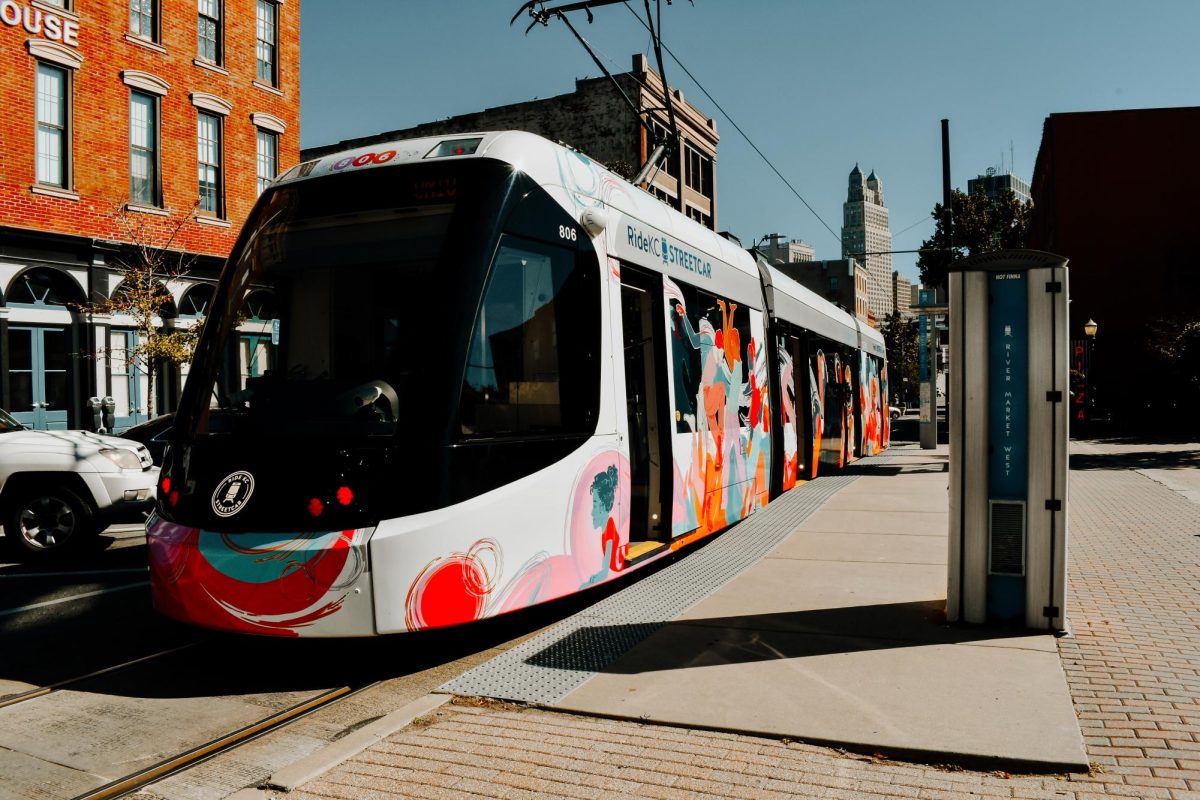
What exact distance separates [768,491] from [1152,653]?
21.9 feet

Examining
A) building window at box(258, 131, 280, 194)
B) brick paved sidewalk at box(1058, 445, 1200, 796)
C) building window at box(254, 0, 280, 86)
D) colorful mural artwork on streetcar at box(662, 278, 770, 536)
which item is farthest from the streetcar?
building window at box(254, 0, 280, 86)

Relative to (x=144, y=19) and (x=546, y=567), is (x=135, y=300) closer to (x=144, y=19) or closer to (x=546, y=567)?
(x=144, y=19)

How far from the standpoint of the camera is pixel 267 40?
2409cm

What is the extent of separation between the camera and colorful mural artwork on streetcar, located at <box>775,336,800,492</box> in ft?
41.3

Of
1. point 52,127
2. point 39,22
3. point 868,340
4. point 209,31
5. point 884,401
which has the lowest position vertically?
point 884,401

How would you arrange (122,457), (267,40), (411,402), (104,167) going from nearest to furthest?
1. (411,402)
2. (122,457)
3. (104,167)
4. (267,40)

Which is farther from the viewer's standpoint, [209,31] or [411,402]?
[209,31]

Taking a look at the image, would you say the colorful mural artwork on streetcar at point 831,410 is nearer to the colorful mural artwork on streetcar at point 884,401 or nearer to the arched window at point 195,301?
the colorful mural artwork on streetcar at point 884,401

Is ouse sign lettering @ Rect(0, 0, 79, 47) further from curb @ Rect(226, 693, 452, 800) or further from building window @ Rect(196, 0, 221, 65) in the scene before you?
curb @ Rect(226, 693, 452, 800)

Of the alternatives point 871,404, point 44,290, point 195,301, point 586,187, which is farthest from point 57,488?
point 871,404

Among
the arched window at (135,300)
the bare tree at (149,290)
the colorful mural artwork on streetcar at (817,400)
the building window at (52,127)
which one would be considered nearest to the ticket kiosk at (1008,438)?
the colorful mural artwork on streetcar at (817,400)

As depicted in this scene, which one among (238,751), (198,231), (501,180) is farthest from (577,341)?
(198,231)

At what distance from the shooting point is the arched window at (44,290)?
1845 cm

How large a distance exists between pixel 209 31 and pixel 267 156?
315 centimetres
